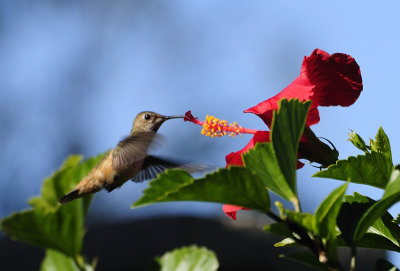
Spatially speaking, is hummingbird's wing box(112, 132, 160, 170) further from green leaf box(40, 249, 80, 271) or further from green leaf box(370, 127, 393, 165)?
green leaf box(40, 249, 80, 271)

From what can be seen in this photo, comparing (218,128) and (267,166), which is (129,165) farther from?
(267,166)

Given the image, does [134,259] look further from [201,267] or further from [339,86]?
[201,267]

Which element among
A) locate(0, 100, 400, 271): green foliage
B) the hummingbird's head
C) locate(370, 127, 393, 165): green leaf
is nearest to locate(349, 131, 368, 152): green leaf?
locate(370, 127, 393, 165): green leaf

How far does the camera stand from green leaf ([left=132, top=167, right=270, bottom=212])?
2.36 feet

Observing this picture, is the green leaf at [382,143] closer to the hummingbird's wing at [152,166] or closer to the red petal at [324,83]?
the red petal at [324,83]

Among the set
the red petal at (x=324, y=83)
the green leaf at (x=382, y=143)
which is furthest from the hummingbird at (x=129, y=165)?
the green leaf at (x=382, y=143)

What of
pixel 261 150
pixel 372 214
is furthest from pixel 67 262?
pixel 372 214

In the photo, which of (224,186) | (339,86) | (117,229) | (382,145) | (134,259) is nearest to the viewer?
(224,186)

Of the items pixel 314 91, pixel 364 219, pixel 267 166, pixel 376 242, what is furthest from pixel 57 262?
pixel 314 91

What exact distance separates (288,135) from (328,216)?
4.7 inches

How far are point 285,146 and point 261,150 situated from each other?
33 millimetres

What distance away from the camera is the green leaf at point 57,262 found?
0.77m

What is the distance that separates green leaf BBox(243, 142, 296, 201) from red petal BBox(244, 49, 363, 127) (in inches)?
14.9

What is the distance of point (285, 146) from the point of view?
0.78 metres
